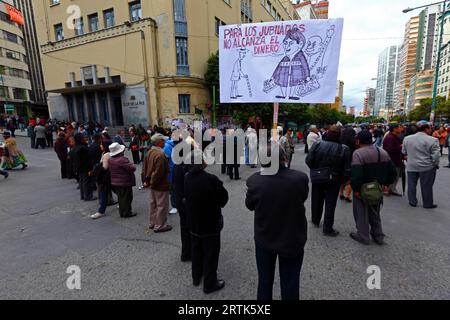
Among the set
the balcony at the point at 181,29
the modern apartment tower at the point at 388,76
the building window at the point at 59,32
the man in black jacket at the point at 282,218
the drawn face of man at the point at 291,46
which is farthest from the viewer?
the modern apartment tower at the point at 388,76

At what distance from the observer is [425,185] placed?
16.2 feet

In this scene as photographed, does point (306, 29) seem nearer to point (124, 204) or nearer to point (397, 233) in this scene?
point (397, 233)

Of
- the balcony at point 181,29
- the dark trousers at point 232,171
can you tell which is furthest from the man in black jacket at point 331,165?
the balcony at point 181,29

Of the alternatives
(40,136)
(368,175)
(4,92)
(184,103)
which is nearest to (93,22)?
(184,103)

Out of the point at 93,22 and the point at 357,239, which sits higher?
the point at 93,22

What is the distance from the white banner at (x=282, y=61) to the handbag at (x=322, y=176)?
7.73 ft

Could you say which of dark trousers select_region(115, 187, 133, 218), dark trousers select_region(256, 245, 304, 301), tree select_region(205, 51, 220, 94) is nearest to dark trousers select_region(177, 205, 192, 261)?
dark trousers select_region(256, 245, 304, 301)

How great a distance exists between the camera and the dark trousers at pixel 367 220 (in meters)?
3.58

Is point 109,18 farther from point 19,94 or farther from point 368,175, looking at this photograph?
point 19,94

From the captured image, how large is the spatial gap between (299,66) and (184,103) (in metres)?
15.8

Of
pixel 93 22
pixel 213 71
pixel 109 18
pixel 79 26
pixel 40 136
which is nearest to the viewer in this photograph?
pixel 40 136

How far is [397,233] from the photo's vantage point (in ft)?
12.9

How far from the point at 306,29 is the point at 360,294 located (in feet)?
17.7

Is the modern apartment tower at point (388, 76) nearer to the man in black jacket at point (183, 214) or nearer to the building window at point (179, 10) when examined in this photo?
the building window at point (179, 10)
